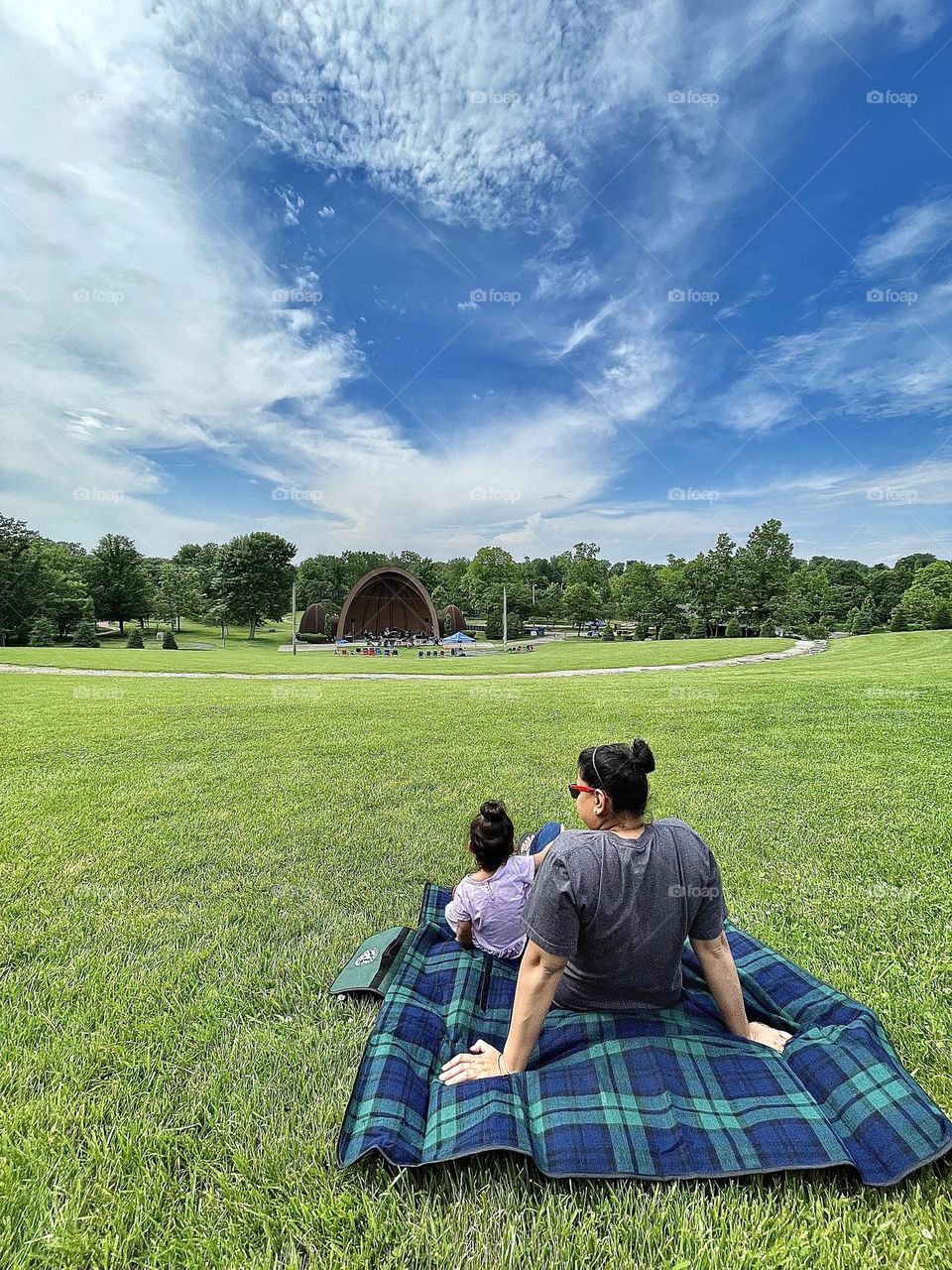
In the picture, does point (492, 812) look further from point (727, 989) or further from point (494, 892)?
point (727, 989)

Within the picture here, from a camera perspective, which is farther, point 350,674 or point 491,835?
point 350,674

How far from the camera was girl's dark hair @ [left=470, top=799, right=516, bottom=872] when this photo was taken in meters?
3.08

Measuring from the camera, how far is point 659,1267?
5.68 ft

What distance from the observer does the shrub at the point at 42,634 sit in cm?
4312

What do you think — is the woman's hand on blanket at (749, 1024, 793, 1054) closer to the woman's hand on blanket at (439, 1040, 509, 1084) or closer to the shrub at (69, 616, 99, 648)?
the woman's hand on blanket at (439, 1040, 509, 1084)

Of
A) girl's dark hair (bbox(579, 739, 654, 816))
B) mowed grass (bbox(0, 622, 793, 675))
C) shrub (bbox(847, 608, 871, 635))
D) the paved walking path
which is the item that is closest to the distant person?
girl's dark hair (bbox(579, 739, 654, 816))

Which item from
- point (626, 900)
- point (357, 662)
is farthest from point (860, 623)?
point (626, 900)

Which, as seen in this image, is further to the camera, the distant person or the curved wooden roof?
the curved wooden roof

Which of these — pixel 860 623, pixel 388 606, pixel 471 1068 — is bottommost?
pixel 471 1068

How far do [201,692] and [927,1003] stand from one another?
15801 mm

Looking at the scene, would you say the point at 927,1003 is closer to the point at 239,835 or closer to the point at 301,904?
the point at 301,904

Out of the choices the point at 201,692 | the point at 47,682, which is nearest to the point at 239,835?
the point at 201,692

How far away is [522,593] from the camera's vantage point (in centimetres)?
6700

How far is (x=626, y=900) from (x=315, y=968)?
2040mm
